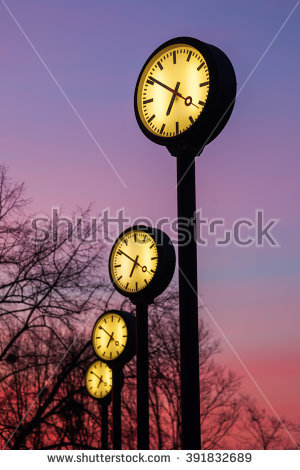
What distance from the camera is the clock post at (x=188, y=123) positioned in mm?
6227

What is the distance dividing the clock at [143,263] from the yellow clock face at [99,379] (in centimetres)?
592

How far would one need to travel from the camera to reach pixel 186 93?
6.56 meters

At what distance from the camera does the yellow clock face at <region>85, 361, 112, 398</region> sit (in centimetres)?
1454

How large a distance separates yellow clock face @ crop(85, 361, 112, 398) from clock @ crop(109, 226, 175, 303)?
592 centimetres

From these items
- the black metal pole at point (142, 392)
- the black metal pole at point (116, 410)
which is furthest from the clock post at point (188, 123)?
the black metal pole at point (116, 410)

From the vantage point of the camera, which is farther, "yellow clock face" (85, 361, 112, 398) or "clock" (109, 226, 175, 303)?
"yellow clock face" (85, 361, 112, 398)

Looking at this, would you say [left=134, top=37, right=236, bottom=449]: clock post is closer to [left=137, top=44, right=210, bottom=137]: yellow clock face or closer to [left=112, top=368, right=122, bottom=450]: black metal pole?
[left=137, top=44, right=210, bottom=137]: yellow clock face

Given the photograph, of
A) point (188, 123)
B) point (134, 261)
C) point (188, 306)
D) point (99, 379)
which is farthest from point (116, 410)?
point (188, 123)

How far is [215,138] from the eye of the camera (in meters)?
6.72

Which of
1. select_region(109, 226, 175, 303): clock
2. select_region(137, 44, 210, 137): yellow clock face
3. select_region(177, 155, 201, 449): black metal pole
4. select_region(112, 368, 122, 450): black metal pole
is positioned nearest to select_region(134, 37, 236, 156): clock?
select_region(137, 44, 210, 137): yellow clock face

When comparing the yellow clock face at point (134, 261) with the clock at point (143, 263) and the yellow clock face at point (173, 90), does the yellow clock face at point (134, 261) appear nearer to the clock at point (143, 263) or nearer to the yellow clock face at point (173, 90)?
the clock at point (143, 263)
